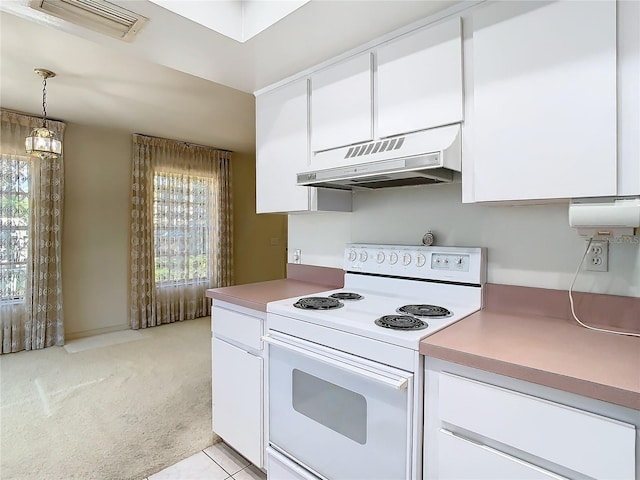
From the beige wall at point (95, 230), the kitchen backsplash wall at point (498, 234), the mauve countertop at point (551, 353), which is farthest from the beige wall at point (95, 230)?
the mauve countertop at point (551, 353)

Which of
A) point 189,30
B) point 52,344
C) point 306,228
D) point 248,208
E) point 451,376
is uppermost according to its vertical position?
point 189,30

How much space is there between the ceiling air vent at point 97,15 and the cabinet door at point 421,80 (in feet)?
3.68

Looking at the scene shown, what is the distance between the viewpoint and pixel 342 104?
70.9 inches

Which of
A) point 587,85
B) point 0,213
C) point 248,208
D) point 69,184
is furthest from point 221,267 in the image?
point 587,85

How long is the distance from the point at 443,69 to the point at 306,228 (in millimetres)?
1315

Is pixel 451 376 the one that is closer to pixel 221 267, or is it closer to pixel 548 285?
pixel 548 285

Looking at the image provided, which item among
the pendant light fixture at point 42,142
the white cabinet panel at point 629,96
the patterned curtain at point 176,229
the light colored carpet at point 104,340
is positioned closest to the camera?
the white cabinet panel at point 629,96

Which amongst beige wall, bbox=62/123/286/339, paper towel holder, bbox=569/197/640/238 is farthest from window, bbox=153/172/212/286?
paper towel holder, bbox=569/197/640/238

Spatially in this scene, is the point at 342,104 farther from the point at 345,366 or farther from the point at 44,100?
the point at 44,100

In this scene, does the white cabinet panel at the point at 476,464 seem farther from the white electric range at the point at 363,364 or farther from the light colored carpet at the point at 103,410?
the light colored carpet at the point at 103,410

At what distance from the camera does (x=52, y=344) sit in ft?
12.5

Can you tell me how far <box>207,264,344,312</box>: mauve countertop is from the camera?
1785 mm

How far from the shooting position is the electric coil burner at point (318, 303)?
153 cm

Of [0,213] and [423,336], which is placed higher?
[0,213]
